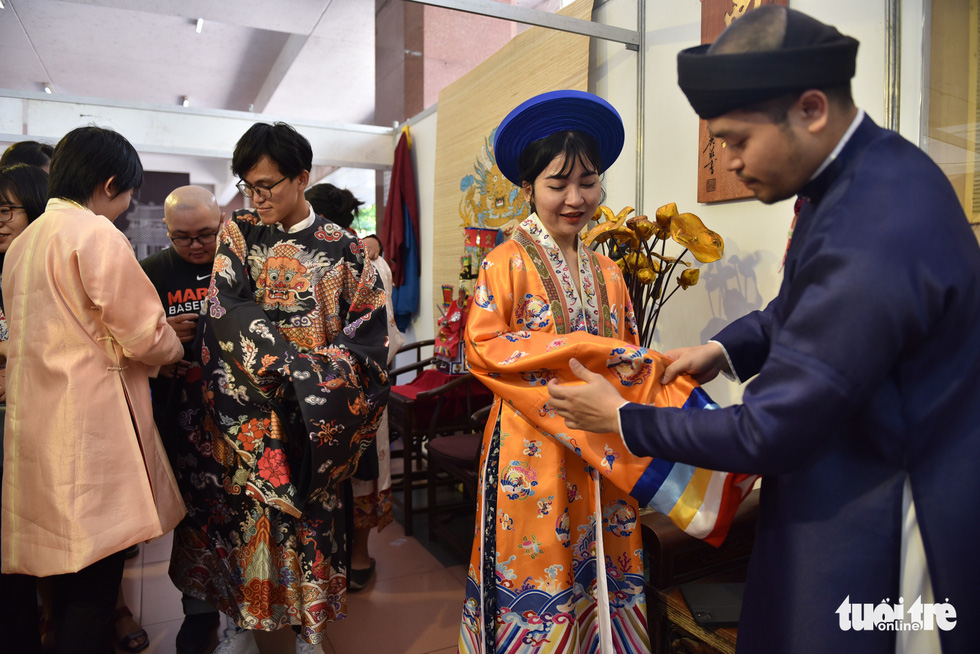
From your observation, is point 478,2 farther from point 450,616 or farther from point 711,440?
point 450,616

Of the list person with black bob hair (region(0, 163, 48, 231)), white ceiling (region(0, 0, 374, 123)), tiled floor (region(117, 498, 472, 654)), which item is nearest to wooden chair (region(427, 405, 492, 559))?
tiled floor (region(117, 498, 472, 654))

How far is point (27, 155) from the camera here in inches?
84.7

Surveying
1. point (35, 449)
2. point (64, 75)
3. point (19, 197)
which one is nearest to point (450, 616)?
point (35, 449)

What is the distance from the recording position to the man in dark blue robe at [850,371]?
71 cm

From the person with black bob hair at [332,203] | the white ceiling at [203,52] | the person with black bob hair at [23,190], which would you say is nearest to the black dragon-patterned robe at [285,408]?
the person with black bob hair at [23,190]

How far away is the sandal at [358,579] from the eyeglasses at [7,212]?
5.68ft

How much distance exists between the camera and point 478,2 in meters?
2.11

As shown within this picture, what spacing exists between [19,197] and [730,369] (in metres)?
2.09

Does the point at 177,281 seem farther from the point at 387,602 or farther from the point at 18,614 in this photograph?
the point at 387,602

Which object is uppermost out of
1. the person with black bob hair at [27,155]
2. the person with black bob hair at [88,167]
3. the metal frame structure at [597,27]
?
the metal frame structure at [597,27]

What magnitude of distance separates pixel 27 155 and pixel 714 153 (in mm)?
2378

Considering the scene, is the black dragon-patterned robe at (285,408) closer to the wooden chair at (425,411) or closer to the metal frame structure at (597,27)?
the metal frame structure at (597,27)

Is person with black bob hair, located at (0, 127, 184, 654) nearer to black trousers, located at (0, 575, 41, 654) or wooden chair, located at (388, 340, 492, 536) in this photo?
black trousers, located at (0, 575, 41, 654)

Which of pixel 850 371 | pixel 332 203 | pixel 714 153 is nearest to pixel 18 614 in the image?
pixel 332 203
